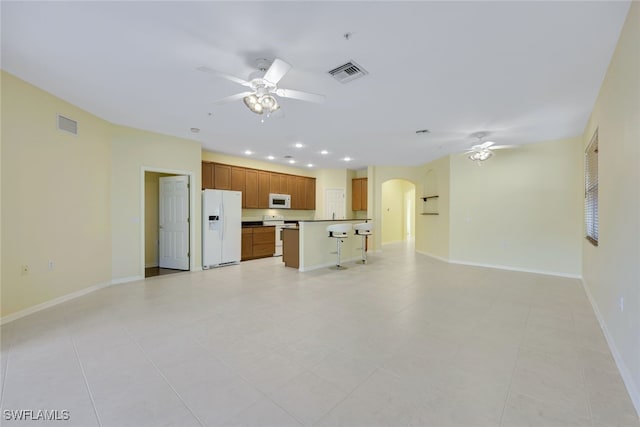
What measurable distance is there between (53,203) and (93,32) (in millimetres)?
2506

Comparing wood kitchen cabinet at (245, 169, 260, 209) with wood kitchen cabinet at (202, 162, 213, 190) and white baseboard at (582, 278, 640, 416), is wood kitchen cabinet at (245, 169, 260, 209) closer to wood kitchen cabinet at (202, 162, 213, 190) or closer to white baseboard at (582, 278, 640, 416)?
wood kitchen cabinet at (202, 162, 213, 190)

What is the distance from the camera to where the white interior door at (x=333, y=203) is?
358 inches

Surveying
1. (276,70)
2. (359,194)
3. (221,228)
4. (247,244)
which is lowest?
(247,244)

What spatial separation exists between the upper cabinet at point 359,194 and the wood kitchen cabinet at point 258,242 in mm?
3183

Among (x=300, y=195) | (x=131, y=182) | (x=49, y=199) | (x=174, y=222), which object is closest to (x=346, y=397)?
(x=49, y=199)

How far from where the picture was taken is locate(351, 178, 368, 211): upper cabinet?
29.6 feet

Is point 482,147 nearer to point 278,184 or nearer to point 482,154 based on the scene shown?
point 482,154

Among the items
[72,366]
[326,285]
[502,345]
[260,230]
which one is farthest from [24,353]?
[260,230]

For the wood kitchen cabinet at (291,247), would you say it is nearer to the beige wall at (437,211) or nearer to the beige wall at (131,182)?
the beige wall at (131,182)

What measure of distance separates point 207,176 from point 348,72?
471cm

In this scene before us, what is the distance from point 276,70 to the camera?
236cm

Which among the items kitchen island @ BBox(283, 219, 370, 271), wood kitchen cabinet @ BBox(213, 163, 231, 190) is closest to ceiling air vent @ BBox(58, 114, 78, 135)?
wood kitchen cabinet @ BBox(213, 163, 231, 190)

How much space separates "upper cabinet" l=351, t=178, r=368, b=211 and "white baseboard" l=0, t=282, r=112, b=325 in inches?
274

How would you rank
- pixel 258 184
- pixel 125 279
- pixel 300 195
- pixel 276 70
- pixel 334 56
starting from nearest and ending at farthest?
pixel 276 70, pixel 334 56, pixel 125 279, pixel 258 184, pixel 300 195
